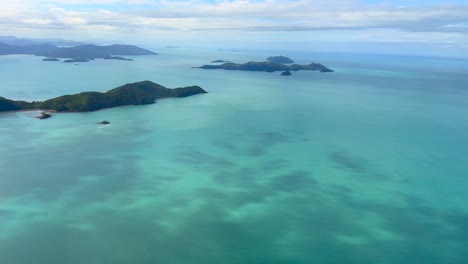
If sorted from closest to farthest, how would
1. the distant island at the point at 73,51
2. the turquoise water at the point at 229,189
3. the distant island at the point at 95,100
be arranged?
the turquoise water at the point at 229,189
the distant island at the point at 95,100
the distant island at the point at 73,51

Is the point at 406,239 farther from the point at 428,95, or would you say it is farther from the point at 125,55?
the point at 125,55

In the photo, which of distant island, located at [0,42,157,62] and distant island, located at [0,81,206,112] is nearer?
distant island, located at [0,81,206,112]

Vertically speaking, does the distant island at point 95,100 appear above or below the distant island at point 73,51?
below

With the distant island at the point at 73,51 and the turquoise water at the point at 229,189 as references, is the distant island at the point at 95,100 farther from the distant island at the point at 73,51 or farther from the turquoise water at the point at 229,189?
the distant island at the point at 73,51

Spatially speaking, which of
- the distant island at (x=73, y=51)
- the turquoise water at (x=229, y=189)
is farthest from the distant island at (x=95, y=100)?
the distant island at (x=73, y=51)

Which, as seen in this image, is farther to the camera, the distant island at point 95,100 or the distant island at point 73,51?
the distant island at point 73,51

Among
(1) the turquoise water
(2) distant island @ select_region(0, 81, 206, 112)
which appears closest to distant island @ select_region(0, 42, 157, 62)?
(2) distant island @ select_region(0, 81, 206, 112)

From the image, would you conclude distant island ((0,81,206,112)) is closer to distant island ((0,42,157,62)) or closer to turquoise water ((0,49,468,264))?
turquoise water ((0,49,468,264))
